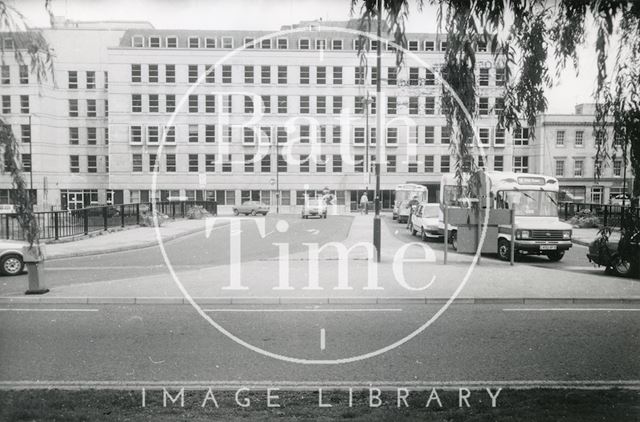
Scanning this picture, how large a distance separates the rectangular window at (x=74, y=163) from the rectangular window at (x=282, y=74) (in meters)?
28.7

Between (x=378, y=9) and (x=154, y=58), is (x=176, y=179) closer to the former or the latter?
(x=154, y=58)

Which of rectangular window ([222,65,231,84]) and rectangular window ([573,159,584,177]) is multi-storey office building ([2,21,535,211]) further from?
rectangular window ([573,159,584,177])

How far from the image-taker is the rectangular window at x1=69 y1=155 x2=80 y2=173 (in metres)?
69.8

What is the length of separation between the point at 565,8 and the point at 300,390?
4291 millimetres

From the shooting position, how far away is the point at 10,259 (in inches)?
554

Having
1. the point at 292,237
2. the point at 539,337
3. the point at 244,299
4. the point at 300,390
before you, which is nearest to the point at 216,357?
→ the point at 300,390

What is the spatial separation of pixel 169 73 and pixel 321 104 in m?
18.3

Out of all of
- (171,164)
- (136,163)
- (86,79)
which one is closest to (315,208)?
(171,164)

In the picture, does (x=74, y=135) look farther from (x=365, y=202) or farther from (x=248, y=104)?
(x=365, y=202)

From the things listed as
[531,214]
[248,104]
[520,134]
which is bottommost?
[531,214]

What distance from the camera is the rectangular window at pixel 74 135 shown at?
229 ft

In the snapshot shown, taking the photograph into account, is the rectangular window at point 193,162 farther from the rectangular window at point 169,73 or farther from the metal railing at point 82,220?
the metal railing at point 82,220

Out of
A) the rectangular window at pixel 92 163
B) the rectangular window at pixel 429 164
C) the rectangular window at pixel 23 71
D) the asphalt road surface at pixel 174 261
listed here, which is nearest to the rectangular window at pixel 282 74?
the rectangular window at pixel 429 164

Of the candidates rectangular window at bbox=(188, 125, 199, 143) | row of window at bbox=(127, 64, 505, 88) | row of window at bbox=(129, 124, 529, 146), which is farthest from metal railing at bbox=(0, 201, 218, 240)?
row of window at bbox=(127, 64, 505, 88)
